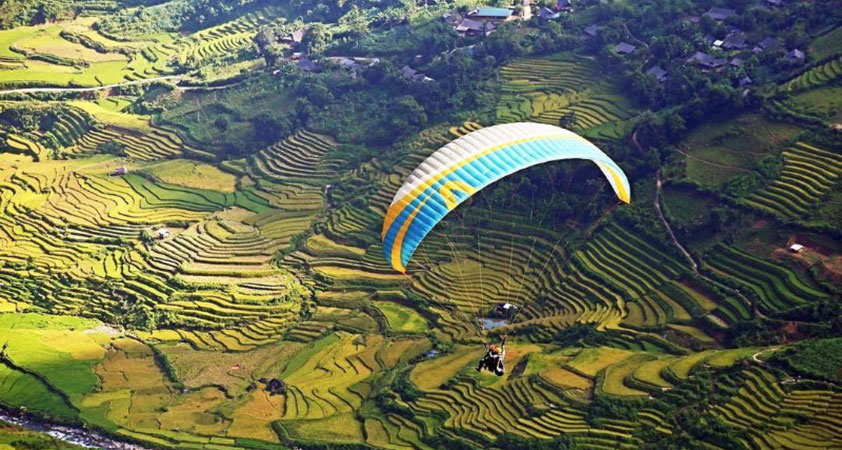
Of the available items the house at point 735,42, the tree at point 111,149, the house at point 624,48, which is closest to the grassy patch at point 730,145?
the house at point 735,42

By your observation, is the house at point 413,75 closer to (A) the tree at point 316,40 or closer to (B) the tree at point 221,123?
(A) the tree at point 316,40

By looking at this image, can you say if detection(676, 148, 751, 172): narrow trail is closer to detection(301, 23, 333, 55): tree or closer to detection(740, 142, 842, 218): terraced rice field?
detection(740, 142, 842, 218): terraced rice field

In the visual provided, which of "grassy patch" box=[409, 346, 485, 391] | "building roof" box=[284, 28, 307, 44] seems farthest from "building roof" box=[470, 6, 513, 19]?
"grassy patch" box=[409, 346, 485, 391]

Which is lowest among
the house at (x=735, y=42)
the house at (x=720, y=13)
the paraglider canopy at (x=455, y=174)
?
the house at (x=735, y=42)

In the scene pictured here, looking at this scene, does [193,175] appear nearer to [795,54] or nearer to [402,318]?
[402,318]

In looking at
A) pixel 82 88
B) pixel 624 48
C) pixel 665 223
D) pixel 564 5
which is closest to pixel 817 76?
pixel 665 223

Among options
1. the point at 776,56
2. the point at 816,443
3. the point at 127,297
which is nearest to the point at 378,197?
the point at 127,297
